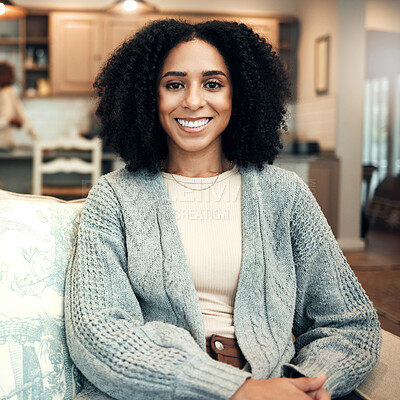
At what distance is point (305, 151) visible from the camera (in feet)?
16.6

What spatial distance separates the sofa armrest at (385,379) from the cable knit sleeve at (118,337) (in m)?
0.28

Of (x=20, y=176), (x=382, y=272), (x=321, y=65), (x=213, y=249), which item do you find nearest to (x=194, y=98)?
(x=213, y=249)

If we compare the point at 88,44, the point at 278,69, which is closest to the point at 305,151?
the point at 88,44

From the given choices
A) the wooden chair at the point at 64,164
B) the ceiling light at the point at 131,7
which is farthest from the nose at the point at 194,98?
the ceiling light at the point at 131,7

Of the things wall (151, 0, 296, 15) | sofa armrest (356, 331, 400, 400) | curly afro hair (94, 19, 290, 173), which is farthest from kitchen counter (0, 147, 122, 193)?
sofa armrest (356, 331, 400, 400)

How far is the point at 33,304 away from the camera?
3.39ft

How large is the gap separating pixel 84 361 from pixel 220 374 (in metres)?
0.26

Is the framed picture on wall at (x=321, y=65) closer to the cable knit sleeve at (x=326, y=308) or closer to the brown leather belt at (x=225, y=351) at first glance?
the cable knit sleeve at (x=326, y=308)

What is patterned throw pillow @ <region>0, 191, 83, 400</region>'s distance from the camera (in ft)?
3.22

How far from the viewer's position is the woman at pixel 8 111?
4970mm

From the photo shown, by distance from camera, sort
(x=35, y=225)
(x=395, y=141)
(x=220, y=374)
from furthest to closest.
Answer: (x=395, y=141), (x=35, y=225), (x=220, y=374)

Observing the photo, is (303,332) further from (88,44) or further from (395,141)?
(395,141)

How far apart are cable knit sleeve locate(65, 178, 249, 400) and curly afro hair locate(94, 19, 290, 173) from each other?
0.20 meters

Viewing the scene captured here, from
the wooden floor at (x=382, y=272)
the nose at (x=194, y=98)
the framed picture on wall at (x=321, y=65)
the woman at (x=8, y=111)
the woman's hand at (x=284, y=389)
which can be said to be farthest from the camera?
the framed picture on wall at (x=321, y=65)
